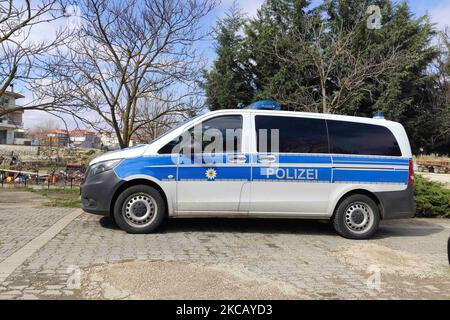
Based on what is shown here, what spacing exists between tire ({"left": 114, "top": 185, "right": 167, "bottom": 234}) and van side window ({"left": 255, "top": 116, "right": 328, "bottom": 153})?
1825 mm

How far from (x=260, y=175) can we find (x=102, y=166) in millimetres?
2494

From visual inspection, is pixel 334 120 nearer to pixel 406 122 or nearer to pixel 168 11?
pixel 168 11

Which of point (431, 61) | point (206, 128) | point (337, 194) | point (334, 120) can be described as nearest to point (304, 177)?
point (337, 194)

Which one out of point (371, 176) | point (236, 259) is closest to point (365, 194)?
point (371, 176)

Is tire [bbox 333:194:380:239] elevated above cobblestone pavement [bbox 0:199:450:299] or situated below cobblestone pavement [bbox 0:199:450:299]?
above

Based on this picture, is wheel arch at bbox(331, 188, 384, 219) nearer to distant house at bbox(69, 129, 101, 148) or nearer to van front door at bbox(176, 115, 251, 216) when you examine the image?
van front door at bbox(176, 115, 251, 216)

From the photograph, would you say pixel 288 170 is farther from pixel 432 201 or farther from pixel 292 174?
pixel 432 201

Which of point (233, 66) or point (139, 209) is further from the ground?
point (233, 66)

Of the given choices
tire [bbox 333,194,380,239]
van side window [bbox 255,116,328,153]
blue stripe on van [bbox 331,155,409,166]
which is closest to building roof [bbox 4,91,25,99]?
van side window [bbox 255,116,328,153]

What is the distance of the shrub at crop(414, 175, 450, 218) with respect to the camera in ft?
32.1

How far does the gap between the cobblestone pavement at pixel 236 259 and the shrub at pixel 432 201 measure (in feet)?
5.99

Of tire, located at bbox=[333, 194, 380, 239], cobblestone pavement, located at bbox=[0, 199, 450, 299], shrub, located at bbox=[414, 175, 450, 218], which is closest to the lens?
cobblestone pavement, located at bbox=[0, 199, 450, 299]

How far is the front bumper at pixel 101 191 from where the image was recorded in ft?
21.6

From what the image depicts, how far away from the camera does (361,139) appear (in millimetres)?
7086
